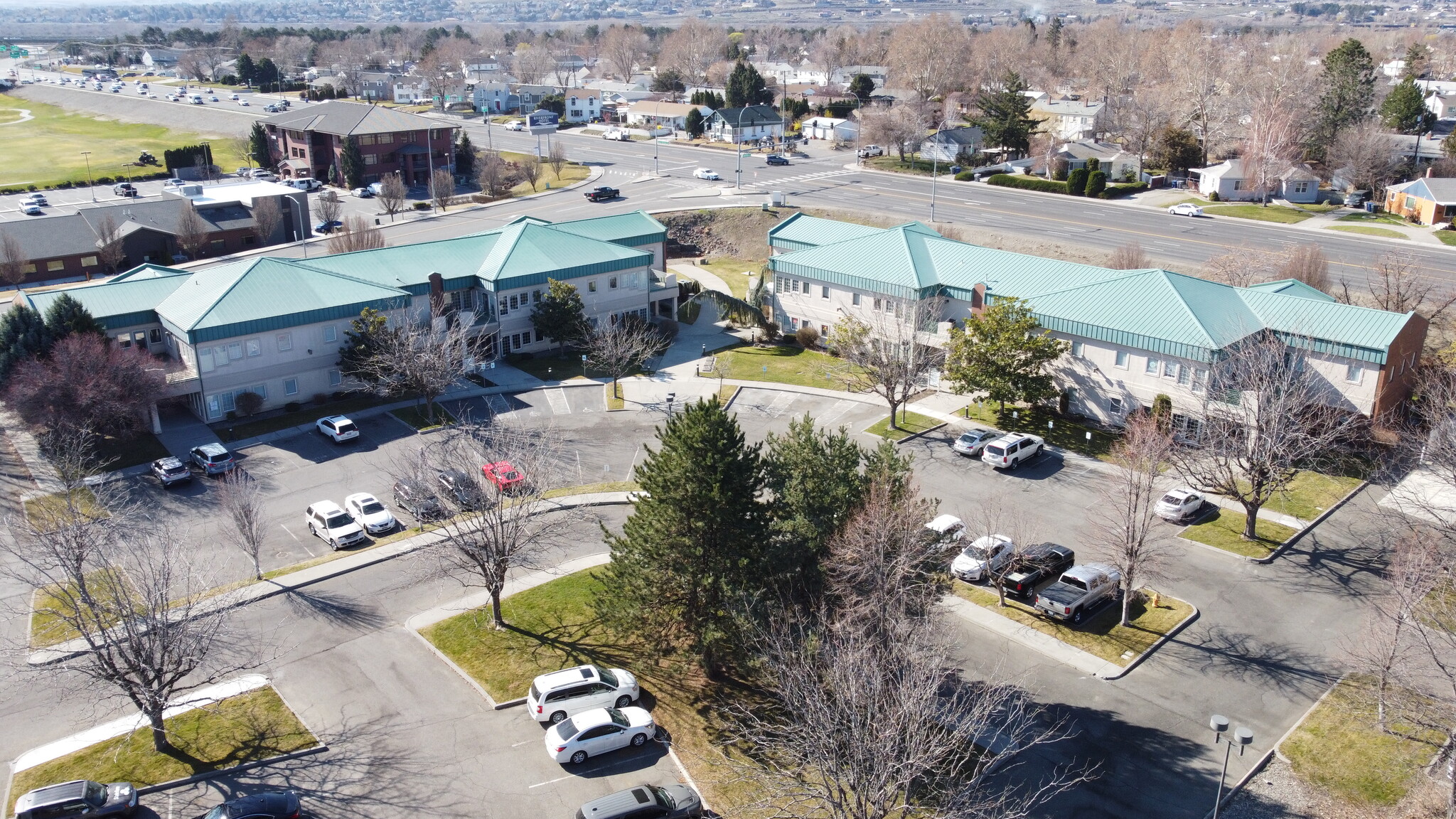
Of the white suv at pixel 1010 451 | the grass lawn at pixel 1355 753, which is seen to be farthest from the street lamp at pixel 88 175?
the grass lawn at pixel 1355 753

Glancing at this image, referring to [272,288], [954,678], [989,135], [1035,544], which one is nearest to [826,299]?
[1035,544]

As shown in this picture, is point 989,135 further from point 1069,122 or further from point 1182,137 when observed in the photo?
point 1069,122

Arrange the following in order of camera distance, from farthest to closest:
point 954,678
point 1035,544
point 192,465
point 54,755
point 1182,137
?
point 1182,137, point 192,465, point 1035,544, point 954,678, point 54,755

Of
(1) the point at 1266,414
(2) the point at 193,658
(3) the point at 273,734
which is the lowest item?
(3) the point at 273,734

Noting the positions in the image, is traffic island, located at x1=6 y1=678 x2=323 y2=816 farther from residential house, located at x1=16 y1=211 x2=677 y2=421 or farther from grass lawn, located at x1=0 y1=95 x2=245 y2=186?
grass lawn, located at x1=0 y1=95 x2=245 y2=186

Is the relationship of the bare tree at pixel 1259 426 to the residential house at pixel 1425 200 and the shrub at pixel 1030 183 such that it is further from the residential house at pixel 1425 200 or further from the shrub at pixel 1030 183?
the shrub at pixel 1030 183

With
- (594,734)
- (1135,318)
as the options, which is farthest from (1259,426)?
(594,734)
